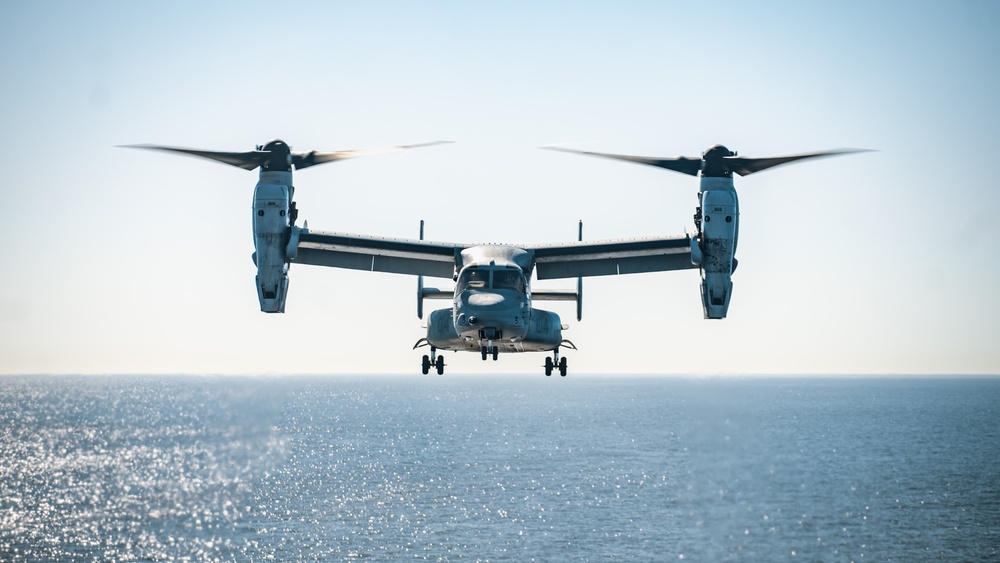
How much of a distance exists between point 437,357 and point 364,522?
69800 mm

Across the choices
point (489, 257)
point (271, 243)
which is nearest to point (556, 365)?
point (489, 257)

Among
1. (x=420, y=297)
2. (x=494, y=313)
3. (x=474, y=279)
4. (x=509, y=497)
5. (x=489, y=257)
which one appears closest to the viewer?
(x=494, y=313)

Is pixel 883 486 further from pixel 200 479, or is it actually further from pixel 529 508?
pixel 200 479

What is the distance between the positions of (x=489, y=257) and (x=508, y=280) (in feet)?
4.21

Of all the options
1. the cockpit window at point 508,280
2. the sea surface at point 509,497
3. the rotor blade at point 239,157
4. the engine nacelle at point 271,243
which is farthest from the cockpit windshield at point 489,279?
the sea surface at point 509,497

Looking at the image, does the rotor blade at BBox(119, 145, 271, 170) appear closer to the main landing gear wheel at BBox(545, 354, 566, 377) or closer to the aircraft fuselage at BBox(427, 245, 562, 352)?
the aircraft fuselage at BBox(427, 245, 562, 352)

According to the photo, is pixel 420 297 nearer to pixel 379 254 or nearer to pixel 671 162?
pixel 379 254

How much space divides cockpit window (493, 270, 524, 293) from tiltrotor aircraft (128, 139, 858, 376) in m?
0.03

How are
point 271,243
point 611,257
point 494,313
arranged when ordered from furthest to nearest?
1. point 611,257
2. point 494,313
3. point 271,243

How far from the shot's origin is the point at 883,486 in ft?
403

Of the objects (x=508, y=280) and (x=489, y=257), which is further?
(x=489, y=257)

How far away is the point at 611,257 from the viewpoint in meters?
32.3

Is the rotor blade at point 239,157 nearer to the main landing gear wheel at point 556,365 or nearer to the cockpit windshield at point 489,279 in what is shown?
the cockpit windshield at point 489,279

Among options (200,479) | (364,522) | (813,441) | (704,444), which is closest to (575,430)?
(704,444)
